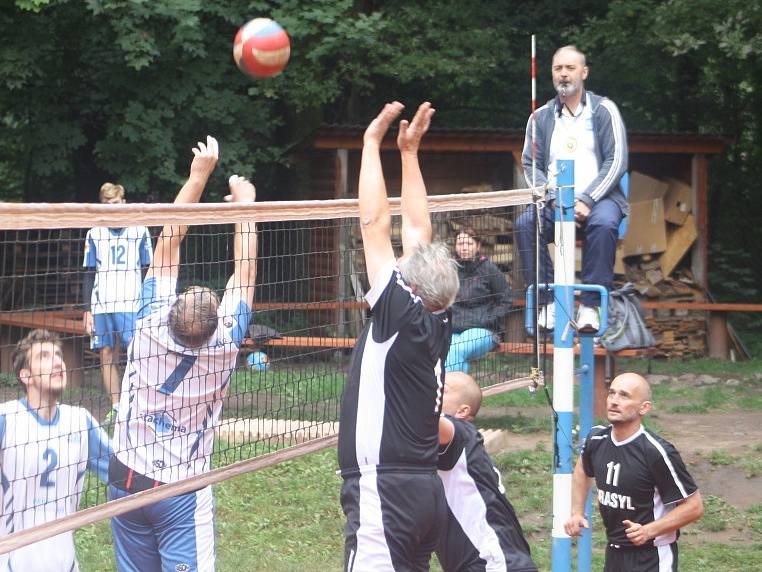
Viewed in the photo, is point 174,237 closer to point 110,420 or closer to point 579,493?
point 110,420

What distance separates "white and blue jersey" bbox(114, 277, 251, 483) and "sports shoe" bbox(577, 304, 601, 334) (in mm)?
2437

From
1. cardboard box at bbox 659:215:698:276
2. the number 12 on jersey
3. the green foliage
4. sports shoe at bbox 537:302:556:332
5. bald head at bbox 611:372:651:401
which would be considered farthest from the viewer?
cardboard box at bbox 659:215:698:276

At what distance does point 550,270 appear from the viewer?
762cm

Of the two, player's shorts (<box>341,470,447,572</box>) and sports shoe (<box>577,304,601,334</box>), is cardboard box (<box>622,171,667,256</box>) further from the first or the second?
player's shorts (<box>341,470,447,572</box>)

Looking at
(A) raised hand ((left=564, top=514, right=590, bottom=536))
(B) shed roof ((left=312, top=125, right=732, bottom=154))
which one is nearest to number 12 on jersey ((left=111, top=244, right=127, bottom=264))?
(A) raised hand ((left=564, top=514, right=590, bottom=536))

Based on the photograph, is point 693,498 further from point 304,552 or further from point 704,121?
point 704,121

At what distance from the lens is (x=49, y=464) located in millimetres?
4859

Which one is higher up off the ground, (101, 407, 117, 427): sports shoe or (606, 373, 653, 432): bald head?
(606, 373, 653, 432): bald head

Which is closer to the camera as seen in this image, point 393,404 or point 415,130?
point 393,404

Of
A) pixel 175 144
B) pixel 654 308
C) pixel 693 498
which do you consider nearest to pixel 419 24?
pixel 175 144

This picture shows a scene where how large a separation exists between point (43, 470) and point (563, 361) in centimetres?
280

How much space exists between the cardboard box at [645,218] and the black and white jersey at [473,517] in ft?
36.9

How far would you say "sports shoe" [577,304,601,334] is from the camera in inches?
269

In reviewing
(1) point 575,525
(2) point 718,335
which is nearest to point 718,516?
(1) point 575,525
